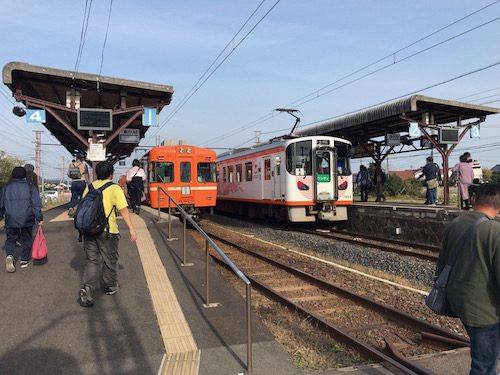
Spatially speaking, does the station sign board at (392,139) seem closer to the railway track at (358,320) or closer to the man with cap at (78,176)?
the railway track at (358,320)

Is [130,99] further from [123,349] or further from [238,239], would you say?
[123,349]

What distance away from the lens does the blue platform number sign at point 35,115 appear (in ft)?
40.7

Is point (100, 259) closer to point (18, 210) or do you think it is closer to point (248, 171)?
point (18, 210)

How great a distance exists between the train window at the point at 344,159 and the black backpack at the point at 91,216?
1059cm

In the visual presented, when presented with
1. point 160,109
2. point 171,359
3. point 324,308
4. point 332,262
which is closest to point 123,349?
point 171,359

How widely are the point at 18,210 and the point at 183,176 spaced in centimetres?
845

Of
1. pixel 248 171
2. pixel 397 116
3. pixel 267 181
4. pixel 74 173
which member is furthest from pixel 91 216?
pixel 397 116

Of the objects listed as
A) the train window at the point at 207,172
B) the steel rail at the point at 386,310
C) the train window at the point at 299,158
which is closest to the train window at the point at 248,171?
the train window at the point at 207,172

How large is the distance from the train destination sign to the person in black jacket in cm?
708

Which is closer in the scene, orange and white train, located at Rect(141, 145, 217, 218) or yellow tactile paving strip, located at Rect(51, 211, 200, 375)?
yellow tactile paving strip, located at Rect(51, 211, 200, 375)

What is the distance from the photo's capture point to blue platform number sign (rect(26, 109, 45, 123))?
40.7 feet

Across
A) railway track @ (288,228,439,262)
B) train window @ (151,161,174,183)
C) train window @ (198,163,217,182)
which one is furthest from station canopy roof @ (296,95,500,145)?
train window @ (151,161,174,183)

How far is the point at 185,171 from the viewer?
559 inches

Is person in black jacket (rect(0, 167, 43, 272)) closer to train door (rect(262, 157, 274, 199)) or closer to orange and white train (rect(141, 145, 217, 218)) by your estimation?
orange and white train (rect(141, 145, 217, 218))
